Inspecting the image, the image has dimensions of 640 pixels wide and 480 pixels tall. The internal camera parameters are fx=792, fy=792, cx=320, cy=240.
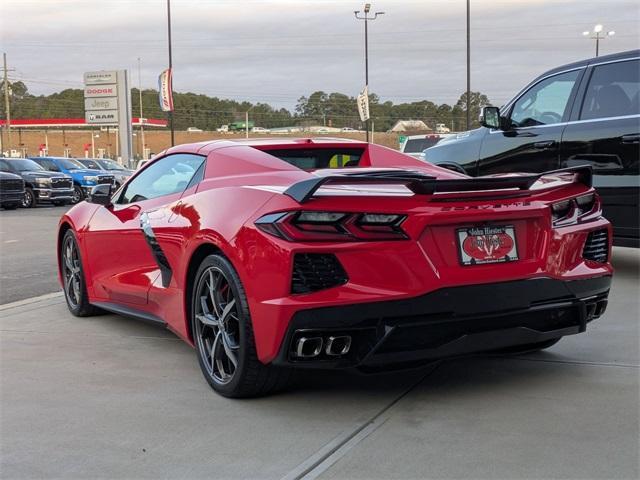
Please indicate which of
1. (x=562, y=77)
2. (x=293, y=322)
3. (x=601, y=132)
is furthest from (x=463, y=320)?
(x=562, y=77)

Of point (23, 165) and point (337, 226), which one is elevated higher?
point (23, 165)

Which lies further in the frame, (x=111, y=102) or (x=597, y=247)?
(x=111, y=102)

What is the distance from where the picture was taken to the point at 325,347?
3.63 metres

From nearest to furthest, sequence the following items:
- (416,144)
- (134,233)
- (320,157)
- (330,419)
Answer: (330,419) → (320,157) → (134,233) → (416,144)

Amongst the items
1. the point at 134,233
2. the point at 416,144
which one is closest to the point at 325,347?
the point at 134,233

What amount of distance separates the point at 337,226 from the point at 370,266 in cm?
24

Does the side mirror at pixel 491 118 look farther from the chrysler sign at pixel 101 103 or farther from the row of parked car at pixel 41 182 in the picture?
the chrysler sign at pixel 101 103

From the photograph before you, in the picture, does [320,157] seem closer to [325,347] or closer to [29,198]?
[325,347]

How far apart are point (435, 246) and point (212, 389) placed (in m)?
1.48

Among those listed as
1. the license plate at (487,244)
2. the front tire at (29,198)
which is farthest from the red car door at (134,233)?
the front tire at (29,198)

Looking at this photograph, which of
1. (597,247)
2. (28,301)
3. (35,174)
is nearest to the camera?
(597,247)

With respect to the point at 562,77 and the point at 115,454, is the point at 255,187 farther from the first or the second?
the point at 562,77

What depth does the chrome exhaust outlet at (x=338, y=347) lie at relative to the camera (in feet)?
11.9

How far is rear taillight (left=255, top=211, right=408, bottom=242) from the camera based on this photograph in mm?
3586
